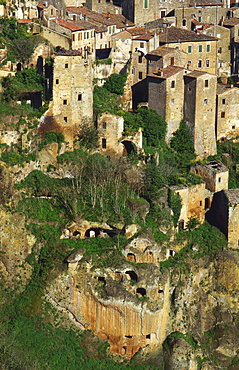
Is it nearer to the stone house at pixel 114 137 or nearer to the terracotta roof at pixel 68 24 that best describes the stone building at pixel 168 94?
the stone house at pixel 114 137

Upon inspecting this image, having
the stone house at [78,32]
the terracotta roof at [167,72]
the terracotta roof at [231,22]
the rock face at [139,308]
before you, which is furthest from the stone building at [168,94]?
the rock face at [139,308]

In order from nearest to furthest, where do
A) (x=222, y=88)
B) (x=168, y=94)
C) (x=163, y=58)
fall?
1. (x=168, y=94)
2. (x=163, y=58)
3. (x=222, y=88)

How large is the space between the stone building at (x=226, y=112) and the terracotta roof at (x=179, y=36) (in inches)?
161

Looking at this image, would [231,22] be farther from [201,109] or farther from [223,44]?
[201,109]

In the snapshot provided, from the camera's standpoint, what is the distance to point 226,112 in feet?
238

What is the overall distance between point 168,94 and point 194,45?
20.0 feet

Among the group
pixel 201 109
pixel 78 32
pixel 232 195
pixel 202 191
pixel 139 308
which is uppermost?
pixel 78 32

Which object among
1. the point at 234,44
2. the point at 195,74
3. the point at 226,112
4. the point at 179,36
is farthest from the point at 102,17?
the point at 226,112

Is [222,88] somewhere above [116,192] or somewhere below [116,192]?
above

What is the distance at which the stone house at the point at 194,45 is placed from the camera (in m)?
74.3

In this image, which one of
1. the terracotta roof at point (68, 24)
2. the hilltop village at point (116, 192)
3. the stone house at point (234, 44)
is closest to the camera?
A: the hilltop village at point (116, 192)

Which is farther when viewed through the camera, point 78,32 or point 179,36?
point 179,36

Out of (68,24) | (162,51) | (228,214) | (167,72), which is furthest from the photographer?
(68,24)

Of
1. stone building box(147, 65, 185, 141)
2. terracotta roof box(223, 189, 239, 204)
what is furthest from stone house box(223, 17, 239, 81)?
terracotta roof box(223, 189, 239, 204)
